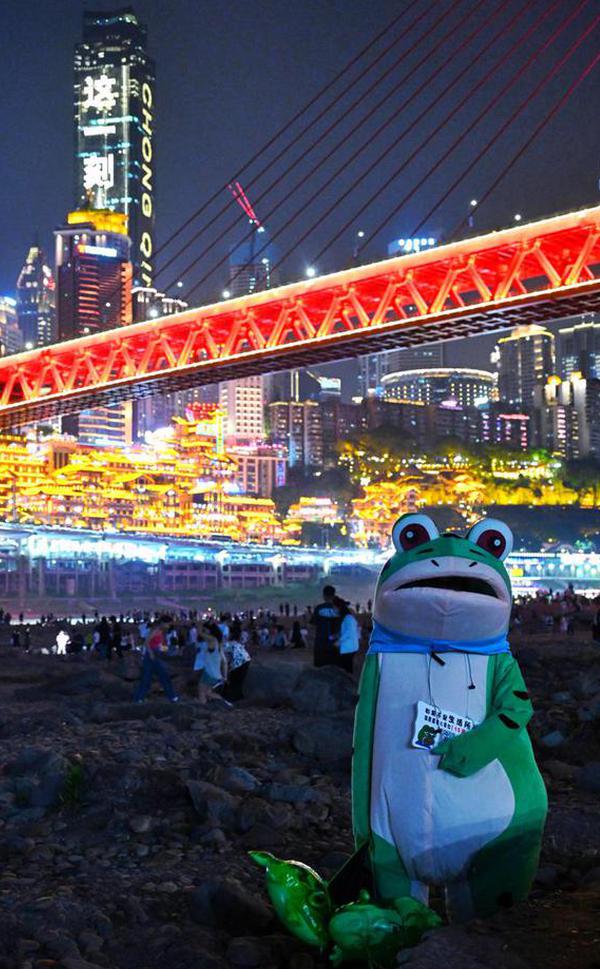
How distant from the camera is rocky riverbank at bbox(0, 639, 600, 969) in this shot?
3.61 metres

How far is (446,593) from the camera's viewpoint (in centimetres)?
351

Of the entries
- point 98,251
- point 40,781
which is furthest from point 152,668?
point 98,251

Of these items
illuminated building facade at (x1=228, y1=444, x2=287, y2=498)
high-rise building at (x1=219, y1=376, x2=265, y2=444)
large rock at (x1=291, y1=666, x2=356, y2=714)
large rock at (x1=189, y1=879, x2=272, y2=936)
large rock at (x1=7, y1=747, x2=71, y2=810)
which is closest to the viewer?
large rock at (x1=189, y1=879, x2=272, y2=936)

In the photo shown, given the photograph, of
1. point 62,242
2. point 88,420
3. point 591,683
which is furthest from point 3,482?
point 591,683

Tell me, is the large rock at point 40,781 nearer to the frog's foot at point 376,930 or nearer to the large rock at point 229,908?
the large rock at point 229,908

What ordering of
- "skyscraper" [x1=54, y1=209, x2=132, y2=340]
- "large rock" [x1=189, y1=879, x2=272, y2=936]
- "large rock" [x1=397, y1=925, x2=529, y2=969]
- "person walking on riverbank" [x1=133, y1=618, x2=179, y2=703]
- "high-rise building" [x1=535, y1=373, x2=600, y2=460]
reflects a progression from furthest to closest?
"skyscraper" [x1=54, y1=209, x2=132, y2=340] < "high-rise building" [x1=535, y1=373, x2=600, y2=460] < "person walking on riverbank" [x1=133, y1=618, x2=179, y2=703] < "large rock" [x1=189, y1=879, x2=272, y2=936] < "large rock" [x1=397, y1=925, x2=529, y2=969]

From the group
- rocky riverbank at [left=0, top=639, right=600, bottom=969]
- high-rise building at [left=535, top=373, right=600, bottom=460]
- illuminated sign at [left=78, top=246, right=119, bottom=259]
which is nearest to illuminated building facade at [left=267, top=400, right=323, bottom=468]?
high-rise building at [left=535, top=373, right=600, bottom=460]

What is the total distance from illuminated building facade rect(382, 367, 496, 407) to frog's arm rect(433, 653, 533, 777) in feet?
617

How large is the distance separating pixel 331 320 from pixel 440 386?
6359 inches

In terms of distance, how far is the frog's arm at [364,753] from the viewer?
361cm

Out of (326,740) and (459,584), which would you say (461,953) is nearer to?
(459,584)

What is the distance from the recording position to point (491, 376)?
19662cm

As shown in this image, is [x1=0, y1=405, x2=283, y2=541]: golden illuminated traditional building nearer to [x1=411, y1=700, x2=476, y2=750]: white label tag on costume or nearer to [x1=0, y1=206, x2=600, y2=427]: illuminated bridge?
[x1=0, y1=206, x2=600, y2=427]: illuminated bridge

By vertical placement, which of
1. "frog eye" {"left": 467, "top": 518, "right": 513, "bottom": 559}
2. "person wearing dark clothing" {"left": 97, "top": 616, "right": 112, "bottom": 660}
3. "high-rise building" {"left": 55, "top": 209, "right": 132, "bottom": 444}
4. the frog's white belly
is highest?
"high-rise building" {"left": 55, "top": 209, "right": 132, "bottom": 444}
